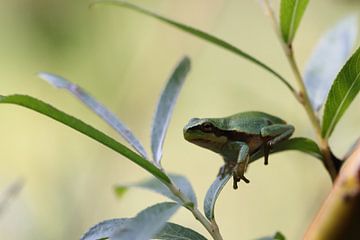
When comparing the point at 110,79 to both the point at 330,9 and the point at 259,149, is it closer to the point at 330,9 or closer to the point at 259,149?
the point at 330,9

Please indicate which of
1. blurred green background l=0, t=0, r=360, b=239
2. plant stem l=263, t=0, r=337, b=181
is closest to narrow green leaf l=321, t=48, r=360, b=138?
plant stem l=263, t=0, r=337, b=181

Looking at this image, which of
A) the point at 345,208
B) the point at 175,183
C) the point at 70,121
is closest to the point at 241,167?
the point at 175,183

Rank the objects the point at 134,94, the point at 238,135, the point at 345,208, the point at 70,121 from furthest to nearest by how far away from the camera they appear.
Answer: the point at 134,94 < the point at 238,135 < the point at 70,121 < the point at 345,208

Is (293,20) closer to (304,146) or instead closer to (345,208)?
(304,146)

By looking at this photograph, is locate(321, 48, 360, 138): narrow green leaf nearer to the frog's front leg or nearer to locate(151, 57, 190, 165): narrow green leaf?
the frog's front leg

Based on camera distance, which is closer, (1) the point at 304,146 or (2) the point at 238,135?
(1) the point at 304,146

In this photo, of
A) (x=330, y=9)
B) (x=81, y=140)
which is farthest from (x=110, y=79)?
(x=330, y=9)
